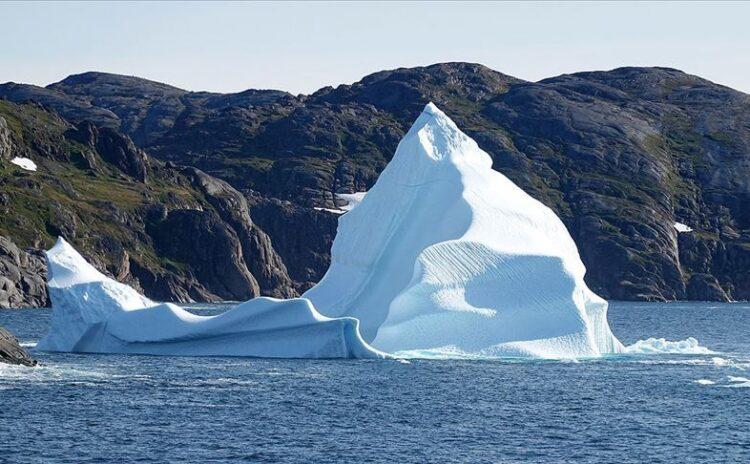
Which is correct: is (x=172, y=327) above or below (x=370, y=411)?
above

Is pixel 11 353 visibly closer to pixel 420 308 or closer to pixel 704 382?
pixel 420 308

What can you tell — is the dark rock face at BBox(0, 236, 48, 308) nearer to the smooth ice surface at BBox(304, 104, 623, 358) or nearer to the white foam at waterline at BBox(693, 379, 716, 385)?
the smooth ice surface at BBox(304, 104, 623, 358)

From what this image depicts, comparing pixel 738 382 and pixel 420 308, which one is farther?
pixel 420 308

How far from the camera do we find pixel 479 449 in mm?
50438

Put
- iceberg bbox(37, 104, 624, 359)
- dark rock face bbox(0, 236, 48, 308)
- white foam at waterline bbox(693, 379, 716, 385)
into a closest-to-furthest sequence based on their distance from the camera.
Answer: white foam at waterline bbox(693, 379, 716, 385)
iceberg bbox(37, 104, 624, 359)
dark rock face bbox(0, 236, 48, 308)

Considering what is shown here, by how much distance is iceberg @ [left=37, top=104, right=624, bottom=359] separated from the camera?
75.1 meters

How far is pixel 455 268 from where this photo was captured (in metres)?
76.6

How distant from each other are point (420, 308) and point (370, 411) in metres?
15.7

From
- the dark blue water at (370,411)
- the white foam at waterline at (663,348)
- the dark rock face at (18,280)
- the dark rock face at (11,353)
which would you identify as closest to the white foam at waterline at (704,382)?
the dark blue water at (370,411)

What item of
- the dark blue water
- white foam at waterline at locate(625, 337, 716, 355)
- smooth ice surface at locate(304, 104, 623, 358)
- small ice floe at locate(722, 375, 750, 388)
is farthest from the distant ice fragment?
small ice floe at locate(722, 375, 750, 388)

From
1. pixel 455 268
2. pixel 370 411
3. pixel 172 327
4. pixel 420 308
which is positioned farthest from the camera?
pixel 455 268

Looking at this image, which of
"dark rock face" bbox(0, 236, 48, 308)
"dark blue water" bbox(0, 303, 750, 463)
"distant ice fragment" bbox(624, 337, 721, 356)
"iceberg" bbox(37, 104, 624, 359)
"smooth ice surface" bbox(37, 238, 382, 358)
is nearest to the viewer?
"dark blue water" bbox(0, 303, 750, 463)

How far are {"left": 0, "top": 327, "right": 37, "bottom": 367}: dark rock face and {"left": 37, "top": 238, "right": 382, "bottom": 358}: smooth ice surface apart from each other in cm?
530

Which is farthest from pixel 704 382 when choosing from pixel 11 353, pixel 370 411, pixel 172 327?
pixel 11 353
